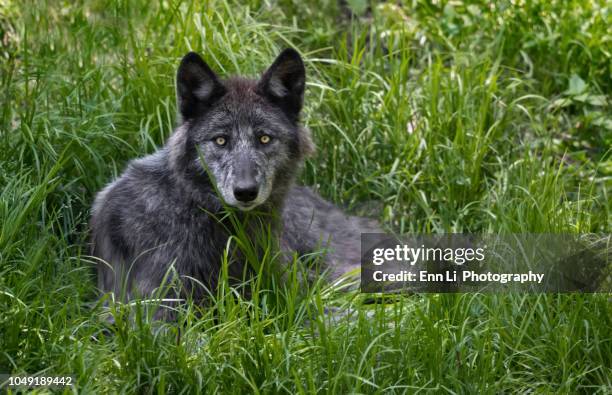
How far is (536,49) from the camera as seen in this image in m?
7.39

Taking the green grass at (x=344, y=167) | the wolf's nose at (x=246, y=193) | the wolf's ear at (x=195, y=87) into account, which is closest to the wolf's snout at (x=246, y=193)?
the wolf's nose at (x=246, y=193)

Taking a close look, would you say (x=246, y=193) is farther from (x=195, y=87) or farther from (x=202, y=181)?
(x=195, y=87)

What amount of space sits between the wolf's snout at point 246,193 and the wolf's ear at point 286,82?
2.43ft

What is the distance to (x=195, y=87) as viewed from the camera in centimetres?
505

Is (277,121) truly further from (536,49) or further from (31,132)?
→ (536,49)

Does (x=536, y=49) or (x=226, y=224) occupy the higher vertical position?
(x=536, y=49)

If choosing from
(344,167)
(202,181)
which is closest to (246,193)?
(202,181)

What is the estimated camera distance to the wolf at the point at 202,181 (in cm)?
492

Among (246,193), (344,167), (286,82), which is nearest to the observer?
(246,193)

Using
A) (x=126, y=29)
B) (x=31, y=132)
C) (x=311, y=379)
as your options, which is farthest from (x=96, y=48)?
(x=311, y=379)

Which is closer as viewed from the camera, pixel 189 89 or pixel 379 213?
pixel 189 89

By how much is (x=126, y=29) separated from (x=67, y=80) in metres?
0.61

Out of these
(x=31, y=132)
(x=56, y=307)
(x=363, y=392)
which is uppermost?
(x=31, y=132)

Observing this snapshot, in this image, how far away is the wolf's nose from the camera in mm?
4688
